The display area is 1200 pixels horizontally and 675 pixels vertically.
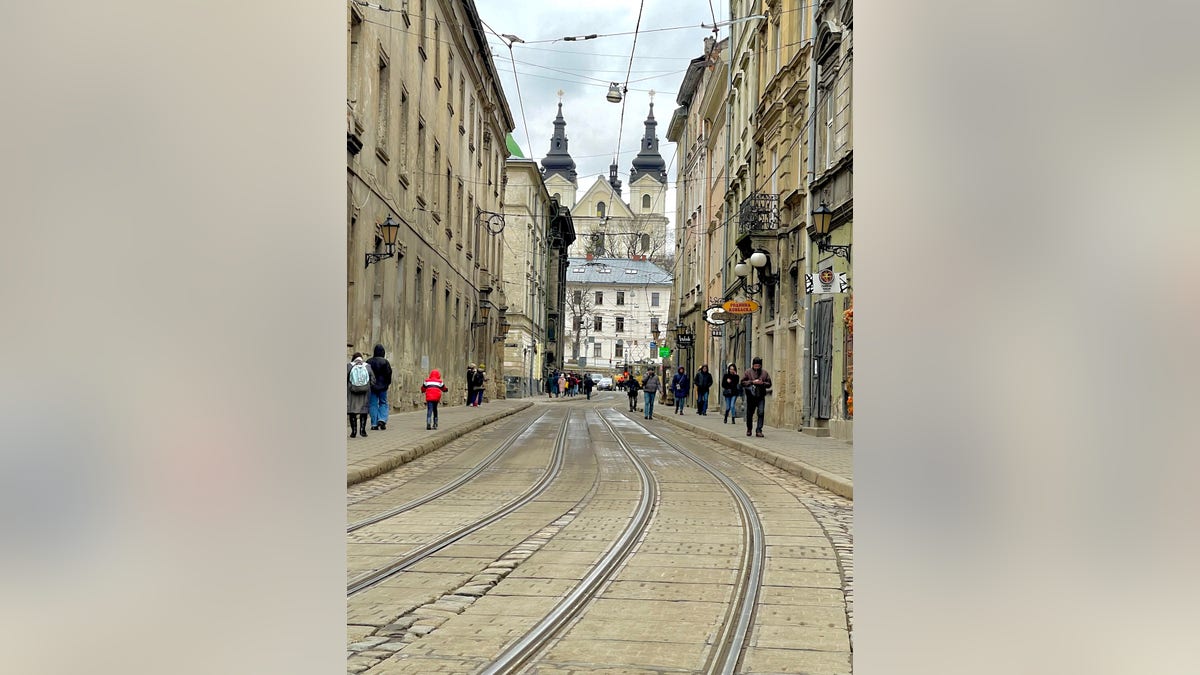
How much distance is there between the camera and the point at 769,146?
24875 millimetres

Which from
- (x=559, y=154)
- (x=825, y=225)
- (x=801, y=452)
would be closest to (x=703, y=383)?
(x=825, y=225)

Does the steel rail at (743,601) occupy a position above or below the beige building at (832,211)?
below

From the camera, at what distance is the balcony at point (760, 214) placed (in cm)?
2309

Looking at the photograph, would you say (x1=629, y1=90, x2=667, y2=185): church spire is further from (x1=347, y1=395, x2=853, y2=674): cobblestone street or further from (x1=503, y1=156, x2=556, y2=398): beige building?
(x1=347, y1=395, x2=853, y2=674): cobblestone street

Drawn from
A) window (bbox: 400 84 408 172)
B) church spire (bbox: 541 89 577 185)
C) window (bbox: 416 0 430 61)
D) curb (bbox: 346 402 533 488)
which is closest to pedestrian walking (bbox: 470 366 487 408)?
window (bbox: 400 84 408 172)

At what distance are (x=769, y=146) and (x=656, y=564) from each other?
20069 mm

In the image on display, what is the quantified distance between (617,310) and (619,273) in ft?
12.0

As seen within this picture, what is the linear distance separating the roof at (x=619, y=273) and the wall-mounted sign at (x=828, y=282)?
7952 centimetres

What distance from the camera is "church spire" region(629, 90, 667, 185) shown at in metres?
121

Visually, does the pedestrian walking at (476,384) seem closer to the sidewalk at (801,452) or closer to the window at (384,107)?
the sidewalk at (801,452)

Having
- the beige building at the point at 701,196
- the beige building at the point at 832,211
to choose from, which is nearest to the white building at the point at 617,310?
the beige building at the point at 701,196

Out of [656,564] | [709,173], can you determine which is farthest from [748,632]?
[709,173]
